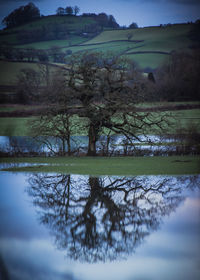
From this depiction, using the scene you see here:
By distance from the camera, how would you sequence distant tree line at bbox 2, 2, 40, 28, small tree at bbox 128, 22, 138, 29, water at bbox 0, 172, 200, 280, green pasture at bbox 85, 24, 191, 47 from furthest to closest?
small tree at bbox 128, 22, 138, 29 → green pasture at bbox 85, 24, 191, 47 → distant tree line at bbox 2, 2, 40, 28 → water at bbox 0, 172, 200, 280

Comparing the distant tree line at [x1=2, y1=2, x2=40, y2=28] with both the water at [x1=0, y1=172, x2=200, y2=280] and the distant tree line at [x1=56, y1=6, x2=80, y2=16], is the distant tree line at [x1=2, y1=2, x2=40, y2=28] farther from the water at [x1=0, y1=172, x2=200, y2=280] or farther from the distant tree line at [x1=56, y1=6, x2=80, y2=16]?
the water at [x1=0, y1=172, x2=200, y2=280]

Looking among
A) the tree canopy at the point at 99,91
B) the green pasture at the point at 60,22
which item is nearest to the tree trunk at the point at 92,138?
the tree canopy at the point at 99,91

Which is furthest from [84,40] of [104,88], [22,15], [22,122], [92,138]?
[104,88]

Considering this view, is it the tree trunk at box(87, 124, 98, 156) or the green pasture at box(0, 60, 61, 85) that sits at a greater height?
the green pasture at box(0, 60, 61, 85)

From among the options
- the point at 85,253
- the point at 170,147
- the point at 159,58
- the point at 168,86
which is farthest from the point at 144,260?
the point at 159,58

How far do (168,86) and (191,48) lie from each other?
14.5 metres

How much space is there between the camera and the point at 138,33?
7981cm

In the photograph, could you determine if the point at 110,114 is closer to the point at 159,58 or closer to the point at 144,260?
the point at 144,260

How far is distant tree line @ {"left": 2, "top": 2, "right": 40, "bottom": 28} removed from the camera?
219ft

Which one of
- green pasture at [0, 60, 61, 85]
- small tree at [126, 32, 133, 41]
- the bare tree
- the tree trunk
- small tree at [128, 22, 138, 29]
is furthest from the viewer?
small tree at [128, 22, 138, 29]

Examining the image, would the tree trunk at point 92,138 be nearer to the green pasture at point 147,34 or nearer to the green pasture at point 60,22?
the green pasture at point 147,34

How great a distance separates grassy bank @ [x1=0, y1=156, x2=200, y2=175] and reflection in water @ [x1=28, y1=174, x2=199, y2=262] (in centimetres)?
103

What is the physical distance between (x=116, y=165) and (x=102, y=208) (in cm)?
773

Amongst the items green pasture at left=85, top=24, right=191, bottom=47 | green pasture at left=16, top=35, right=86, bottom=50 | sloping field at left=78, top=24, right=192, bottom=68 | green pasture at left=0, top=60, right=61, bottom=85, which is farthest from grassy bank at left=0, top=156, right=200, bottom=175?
green pasture at left=16, top=35, right=86, bottom=50
